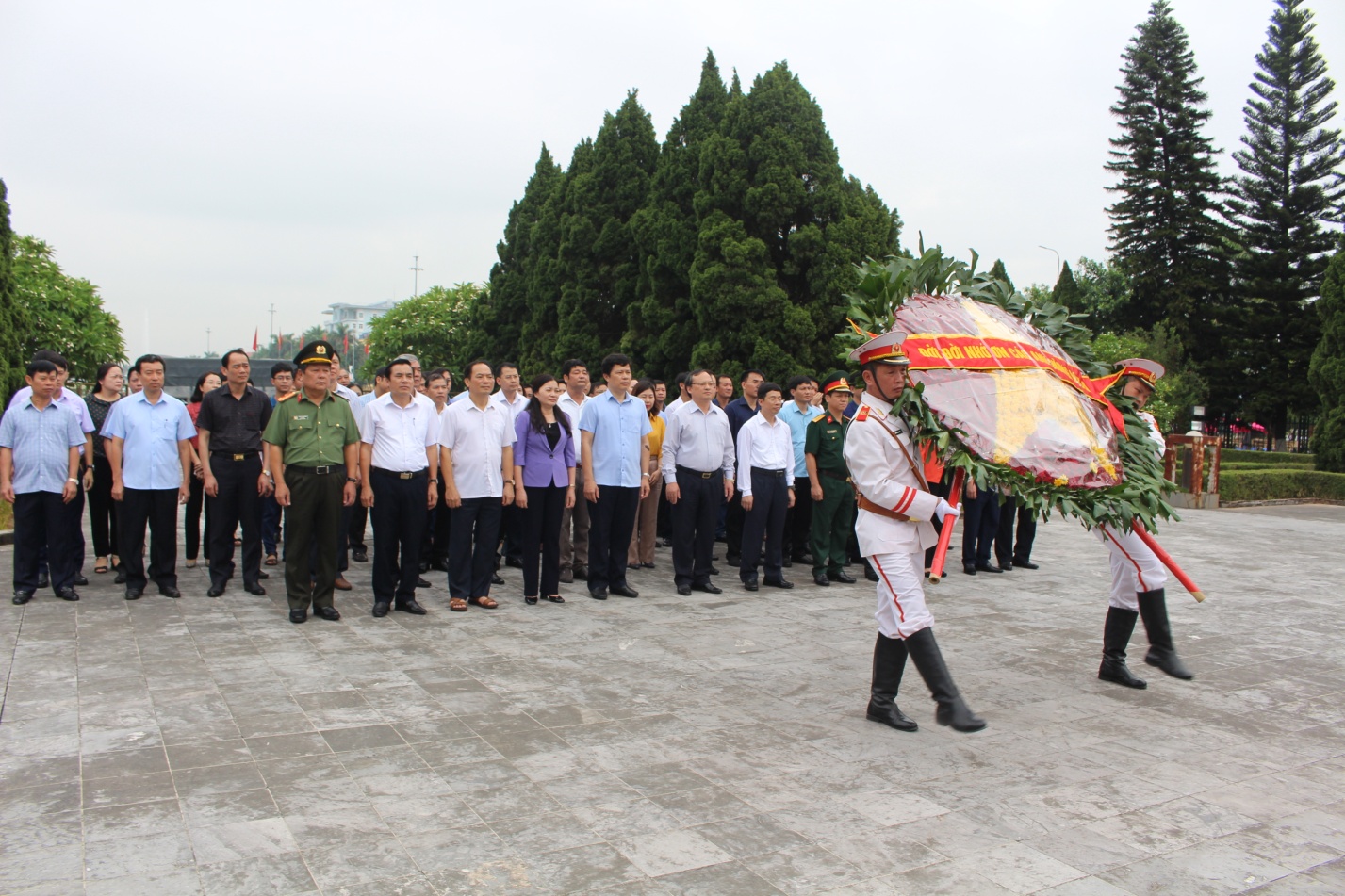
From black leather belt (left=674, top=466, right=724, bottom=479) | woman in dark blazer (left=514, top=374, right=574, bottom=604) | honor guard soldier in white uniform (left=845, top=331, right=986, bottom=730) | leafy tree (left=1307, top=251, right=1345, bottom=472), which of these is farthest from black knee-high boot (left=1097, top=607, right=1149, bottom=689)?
leafy tree (left=1307, top=251, right=1345, bottom=472)

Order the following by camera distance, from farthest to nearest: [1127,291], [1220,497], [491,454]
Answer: [1127,291]
[1220,497]
[491,454]

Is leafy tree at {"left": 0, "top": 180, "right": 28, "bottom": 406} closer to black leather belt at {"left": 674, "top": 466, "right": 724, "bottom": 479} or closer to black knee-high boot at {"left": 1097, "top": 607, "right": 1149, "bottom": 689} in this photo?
black leather belt at {"left": 674, "top": 466, "right": 724, "bottom": 479}

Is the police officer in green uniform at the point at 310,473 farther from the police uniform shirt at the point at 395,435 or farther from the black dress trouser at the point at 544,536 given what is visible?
the black dress trouser at the point at 544,536

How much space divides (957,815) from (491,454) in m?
4.67

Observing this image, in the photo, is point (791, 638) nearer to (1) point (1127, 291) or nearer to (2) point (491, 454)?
(2) point (491, 454)

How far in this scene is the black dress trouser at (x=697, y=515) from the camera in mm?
8422

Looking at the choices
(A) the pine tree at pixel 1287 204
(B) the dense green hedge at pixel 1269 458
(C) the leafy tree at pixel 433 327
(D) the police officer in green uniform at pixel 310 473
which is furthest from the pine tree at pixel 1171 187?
(D) the police officer in green uniform at pixel 310 473

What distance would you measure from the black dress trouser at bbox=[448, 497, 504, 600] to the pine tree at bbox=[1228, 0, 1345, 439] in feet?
112

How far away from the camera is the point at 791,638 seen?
6.65 metres

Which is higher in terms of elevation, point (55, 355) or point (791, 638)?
point (55, 355)

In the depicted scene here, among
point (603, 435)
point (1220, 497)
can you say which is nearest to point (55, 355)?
point (603, 435)

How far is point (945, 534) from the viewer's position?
4.77 meters

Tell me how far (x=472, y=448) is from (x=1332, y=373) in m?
23.0

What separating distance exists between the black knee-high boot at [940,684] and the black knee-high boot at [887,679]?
0.38 feet
